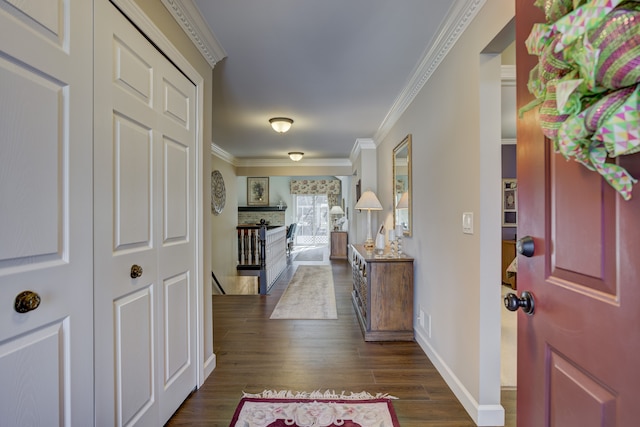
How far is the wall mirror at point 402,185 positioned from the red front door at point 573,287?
209 centimetres

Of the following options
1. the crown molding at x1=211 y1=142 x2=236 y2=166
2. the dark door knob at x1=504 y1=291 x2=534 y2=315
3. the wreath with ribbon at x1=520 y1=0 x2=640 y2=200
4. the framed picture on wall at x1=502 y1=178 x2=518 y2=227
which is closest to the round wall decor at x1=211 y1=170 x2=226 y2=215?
the crown molding at x1=211 y1=142 x2=236 y2=166

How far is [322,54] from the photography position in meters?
2.38

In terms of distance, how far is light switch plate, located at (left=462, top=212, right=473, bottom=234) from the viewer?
180 centimetres

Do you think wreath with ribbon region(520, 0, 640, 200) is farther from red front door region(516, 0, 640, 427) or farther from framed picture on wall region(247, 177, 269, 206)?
framed picture on wall region(247, 177, 269, 206)

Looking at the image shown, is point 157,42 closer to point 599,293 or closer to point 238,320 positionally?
point 599,293

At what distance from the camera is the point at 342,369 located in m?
2.32

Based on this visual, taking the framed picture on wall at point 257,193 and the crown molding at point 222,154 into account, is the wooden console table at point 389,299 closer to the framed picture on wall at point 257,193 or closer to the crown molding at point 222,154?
the crown molding at point 222,154

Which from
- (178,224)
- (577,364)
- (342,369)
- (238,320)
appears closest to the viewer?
(577,364)

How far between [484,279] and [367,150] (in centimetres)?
391

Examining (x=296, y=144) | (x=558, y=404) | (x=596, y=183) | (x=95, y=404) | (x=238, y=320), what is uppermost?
(x=296, y=144)

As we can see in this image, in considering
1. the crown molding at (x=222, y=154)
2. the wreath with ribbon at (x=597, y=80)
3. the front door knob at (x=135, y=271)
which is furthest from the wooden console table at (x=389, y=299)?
the crown molding at (x=222, y=154)

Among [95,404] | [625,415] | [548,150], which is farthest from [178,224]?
[625,415]

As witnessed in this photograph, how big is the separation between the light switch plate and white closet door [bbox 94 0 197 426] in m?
1.80

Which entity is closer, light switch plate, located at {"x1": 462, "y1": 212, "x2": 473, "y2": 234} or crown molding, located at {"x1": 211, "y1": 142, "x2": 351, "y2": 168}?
light switch plate, located at {"x1": 462, "y1": 212, "x2": 473, "y2": 234}
